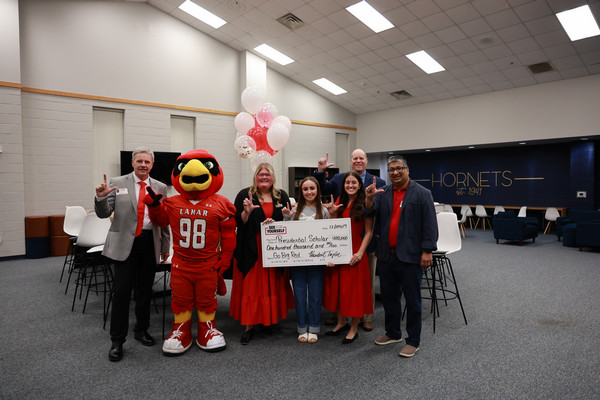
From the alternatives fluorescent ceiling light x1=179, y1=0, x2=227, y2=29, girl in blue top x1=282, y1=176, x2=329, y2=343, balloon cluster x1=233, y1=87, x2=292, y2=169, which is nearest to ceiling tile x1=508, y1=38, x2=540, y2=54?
balloon cluster x1=233, y1=87, x2=292, y2=169

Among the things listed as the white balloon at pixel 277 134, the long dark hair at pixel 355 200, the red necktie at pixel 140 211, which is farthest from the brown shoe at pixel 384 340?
the white balloon at pixel 277 134

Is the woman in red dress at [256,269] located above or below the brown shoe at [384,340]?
above

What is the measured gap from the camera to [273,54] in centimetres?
977

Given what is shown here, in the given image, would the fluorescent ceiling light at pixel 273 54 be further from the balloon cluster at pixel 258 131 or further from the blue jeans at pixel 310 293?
the blue jeans at pixel 310 293

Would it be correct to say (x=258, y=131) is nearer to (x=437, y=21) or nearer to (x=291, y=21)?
(x=291, y=21)

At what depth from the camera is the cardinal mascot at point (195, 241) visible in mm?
2715

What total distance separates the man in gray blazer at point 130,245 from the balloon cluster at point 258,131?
12.3 ft

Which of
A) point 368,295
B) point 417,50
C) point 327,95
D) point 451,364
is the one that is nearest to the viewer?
point 451,364

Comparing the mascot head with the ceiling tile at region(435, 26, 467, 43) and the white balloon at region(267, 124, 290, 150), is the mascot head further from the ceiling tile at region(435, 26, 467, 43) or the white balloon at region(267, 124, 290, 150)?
the ceiling tile at region(435, 26, 467, 43)

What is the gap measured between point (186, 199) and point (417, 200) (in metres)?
1.83

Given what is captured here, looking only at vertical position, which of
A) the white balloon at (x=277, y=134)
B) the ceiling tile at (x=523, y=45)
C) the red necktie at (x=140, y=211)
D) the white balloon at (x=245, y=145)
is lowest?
the red necktie at (x=140, y=211)

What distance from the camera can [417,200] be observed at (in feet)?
8.82

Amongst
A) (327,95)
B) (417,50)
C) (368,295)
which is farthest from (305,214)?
(327,95)

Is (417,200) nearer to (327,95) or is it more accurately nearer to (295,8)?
(295,8)
